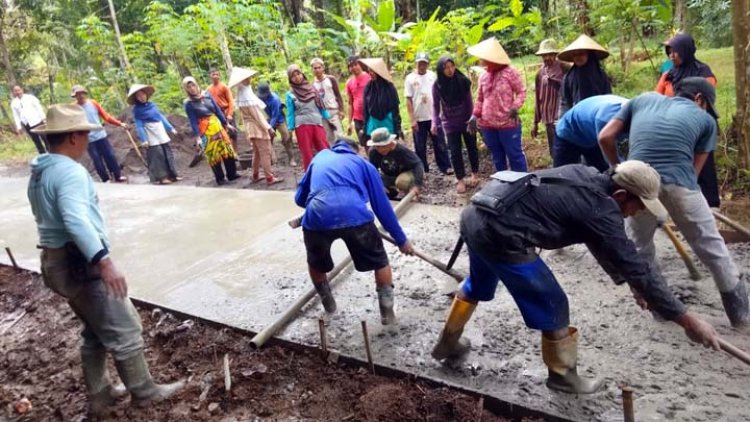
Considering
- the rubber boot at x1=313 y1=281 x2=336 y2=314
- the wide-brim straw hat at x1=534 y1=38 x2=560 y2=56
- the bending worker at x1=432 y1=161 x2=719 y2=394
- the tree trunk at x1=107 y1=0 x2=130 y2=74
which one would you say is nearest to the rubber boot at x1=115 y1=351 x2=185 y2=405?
the rubber boot at x1=313 y1=281 x2=336 y2=314

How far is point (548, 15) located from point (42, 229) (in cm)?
865

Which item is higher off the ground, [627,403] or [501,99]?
[501,99]

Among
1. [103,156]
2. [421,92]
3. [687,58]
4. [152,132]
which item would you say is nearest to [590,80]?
[687,58]

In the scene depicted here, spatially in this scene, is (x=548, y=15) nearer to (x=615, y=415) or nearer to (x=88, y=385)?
(x=615, y=415)

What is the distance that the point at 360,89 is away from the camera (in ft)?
22.8

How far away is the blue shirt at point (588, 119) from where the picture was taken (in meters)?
3.45

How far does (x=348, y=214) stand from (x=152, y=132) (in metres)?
5.99

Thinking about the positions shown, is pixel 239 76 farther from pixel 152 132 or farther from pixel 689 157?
pixel 689 157

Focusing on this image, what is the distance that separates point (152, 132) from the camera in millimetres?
7957

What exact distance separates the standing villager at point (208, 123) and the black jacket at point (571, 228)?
587cm

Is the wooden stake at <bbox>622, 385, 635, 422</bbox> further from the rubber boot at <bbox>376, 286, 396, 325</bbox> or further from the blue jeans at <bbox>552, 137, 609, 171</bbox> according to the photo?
the blue jeans at <bbox>552, 137, 609, 171</bbox>

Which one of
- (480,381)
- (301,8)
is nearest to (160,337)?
(480,381)

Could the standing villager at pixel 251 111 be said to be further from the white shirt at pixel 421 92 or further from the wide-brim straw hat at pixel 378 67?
the white shirt at pixel 421 92

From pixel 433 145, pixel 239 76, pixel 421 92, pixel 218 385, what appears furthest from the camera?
pixel 239 76
